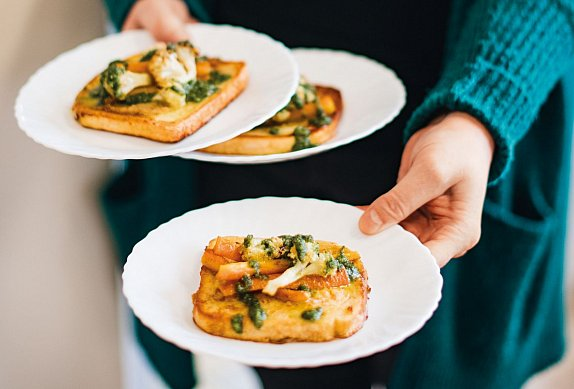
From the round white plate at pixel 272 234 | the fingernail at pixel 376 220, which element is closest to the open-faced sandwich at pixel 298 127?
the round white plate at pixel 272 234

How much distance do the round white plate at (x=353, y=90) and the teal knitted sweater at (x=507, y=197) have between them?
8 centimetres

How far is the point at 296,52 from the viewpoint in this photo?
1.51m

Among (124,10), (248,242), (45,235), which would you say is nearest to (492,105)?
(248,242)

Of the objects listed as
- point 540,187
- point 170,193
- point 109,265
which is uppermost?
point 540,187

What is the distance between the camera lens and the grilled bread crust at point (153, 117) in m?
1.10

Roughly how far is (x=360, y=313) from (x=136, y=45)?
83 centimetres

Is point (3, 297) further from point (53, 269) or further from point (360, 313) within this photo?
point (360, 313)

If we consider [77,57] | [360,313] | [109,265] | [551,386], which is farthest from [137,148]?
[551,386]

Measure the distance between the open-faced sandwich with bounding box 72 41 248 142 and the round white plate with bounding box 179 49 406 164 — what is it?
0.07 meters

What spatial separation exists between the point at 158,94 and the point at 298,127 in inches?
10.2

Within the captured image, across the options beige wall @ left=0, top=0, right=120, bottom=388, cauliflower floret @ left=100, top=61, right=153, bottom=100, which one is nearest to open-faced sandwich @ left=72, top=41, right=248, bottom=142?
cauliflower floret @ left=100, top=61, right=153, bottom=100

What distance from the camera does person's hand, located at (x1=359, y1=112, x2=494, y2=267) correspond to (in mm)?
1043

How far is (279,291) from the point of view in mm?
895

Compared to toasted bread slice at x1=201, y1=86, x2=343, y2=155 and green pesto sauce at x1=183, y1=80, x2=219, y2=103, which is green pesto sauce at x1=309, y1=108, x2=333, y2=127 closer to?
toasted bread slice at x1=201, y1=86, x2=343, y2=155
